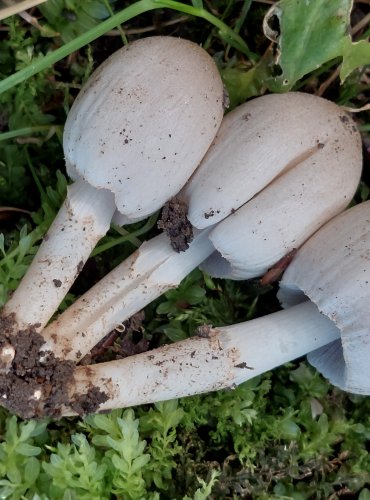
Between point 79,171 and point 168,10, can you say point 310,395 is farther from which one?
point 168,10

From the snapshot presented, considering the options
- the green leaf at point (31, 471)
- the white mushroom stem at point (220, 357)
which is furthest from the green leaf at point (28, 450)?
the white mushroom stem at point (220, 357)

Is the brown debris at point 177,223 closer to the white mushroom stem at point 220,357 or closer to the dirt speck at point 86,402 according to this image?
the white mushroom stem at point 220,357

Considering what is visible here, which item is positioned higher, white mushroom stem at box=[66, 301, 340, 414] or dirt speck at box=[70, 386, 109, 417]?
dirt speck at box=[70, 386, 109, 417]

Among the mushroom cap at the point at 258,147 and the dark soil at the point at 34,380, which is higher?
the mushroom cap at the point at 258,147

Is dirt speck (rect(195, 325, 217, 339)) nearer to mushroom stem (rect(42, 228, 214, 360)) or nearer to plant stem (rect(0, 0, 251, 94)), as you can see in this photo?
mushroom stem (rect(42, 228, 214, 360))

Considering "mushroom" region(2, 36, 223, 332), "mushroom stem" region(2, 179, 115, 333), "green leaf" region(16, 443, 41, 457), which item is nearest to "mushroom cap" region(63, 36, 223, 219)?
"mushroom" region(2, 36, 223, 332)

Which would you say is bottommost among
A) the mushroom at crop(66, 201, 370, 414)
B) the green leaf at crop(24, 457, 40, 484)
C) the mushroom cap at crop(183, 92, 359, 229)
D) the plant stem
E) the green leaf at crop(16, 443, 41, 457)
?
the green leaf at crop(24, 457, 40, 484)

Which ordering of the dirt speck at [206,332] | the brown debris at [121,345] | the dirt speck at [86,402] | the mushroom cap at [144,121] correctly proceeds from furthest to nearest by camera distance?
the brown debris at [121,345]
the dirt speck at [206,332]
the dirt speck at [86,402]
the mushroom cap at [144,121]
